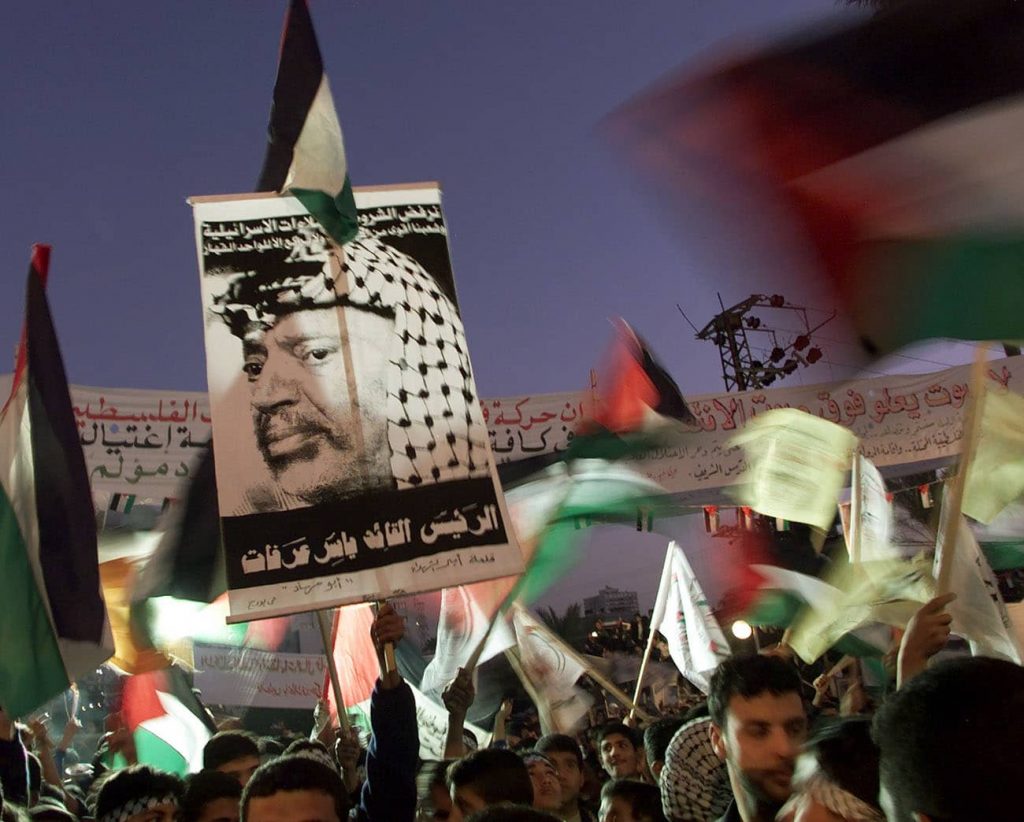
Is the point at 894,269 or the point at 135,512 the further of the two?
the point at 135,512

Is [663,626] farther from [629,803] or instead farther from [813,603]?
[629,803]

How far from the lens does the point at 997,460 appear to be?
3232mm

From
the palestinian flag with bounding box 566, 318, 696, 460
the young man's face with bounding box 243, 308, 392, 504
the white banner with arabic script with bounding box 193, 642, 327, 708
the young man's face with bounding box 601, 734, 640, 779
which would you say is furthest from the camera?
the white banner with arabic script with bounding box 193, 642, 327, 708

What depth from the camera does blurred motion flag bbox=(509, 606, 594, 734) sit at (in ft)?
18.2

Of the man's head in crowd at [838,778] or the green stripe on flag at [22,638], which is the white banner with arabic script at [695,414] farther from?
the man's head in crowd at [838,778]

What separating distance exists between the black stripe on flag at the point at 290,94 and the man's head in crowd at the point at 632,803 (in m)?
2.45

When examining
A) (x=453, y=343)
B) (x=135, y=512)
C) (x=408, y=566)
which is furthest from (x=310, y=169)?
(x=135, y=512)

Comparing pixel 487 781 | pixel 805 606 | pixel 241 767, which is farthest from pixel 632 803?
pixel 805 606

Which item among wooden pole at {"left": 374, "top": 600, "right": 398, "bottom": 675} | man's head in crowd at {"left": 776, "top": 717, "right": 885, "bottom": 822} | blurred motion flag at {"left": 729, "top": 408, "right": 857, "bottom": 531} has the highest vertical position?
blurred motion flag at {"left": 729, "top": 408, "right": 857, "bottom": 531}

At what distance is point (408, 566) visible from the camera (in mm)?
2961

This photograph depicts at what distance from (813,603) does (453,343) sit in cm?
248

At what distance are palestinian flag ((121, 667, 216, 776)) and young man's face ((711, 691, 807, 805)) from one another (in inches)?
142

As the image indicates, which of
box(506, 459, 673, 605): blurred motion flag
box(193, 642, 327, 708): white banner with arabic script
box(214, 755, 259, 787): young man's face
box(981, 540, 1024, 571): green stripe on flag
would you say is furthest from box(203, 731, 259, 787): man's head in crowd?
box(981, 540, 1024, 571): green stripe on flag

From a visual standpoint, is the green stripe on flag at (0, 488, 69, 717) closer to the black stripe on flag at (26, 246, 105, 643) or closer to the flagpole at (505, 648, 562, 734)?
the black stripe on flag at (26, 246, 105, 643)
